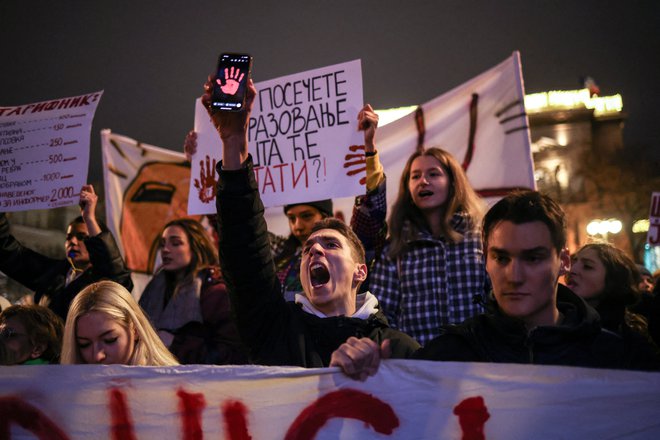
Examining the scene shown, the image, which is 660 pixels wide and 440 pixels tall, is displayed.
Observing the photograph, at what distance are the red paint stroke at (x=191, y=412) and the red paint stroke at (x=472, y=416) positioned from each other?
2.69 ft

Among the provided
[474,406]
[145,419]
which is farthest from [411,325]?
[145,419]

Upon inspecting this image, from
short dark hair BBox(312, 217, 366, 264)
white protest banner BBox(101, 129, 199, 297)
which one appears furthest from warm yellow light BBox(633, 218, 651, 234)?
short dark hair BBox(312, 217, 366, 264)

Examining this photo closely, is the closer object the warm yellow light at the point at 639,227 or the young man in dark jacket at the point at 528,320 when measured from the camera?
the young man in dark jacket at the point at 528,320

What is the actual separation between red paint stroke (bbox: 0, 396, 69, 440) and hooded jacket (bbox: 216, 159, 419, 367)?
2.37ft

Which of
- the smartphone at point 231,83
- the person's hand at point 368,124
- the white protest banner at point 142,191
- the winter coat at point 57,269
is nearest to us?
the smartphone at point 231,83

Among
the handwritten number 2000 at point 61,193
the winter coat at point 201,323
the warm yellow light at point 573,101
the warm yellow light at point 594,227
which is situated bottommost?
the winter coat at point 201,323

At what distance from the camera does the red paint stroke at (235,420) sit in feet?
7.31

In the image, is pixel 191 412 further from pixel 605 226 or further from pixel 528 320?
pixel 605 226

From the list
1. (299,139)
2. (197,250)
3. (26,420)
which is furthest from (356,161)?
(26,420)

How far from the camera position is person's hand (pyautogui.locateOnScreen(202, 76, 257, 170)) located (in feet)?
8.32

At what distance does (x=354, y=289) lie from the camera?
3014mm

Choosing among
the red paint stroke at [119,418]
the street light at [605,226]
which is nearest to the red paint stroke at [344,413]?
the red paint stroke at [119,418]

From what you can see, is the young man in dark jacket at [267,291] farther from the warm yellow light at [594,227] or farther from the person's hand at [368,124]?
the warm yellow light at [594,227]

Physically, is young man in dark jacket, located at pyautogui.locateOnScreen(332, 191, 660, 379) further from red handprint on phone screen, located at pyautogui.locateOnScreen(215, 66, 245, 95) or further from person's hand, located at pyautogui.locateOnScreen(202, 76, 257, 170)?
red handprint on phone screen, located at pyautogui.locateOnScreen(215, 66, 245, 95)
